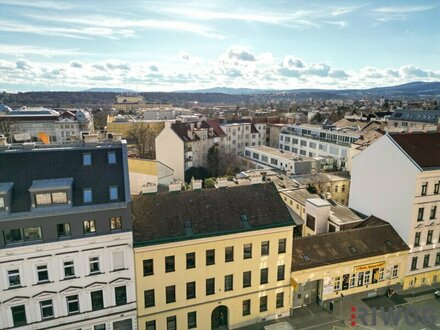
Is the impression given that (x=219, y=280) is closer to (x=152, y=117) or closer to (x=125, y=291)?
(x=125, y=291)

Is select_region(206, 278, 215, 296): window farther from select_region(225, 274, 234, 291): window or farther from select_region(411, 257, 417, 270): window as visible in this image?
Result: select_region(411, 257, 417, 270): window

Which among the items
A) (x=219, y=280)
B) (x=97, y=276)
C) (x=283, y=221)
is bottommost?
(x=219, y=280)

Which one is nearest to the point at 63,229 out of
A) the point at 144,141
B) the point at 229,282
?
the point at 229,282

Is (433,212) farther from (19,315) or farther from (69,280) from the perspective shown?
(19,315)

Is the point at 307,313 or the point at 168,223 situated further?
the point at 307,313

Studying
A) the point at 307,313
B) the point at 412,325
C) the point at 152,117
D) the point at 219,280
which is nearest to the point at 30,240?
the point at 219,280

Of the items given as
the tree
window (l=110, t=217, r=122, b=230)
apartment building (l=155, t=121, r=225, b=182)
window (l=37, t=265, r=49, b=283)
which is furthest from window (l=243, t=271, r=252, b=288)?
the tree

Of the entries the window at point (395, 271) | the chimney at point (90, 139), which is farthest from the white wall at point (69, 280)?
the window at point (395, 271)

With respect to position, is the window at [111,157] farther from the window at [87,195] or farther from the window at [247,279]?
the window at [247,279]
